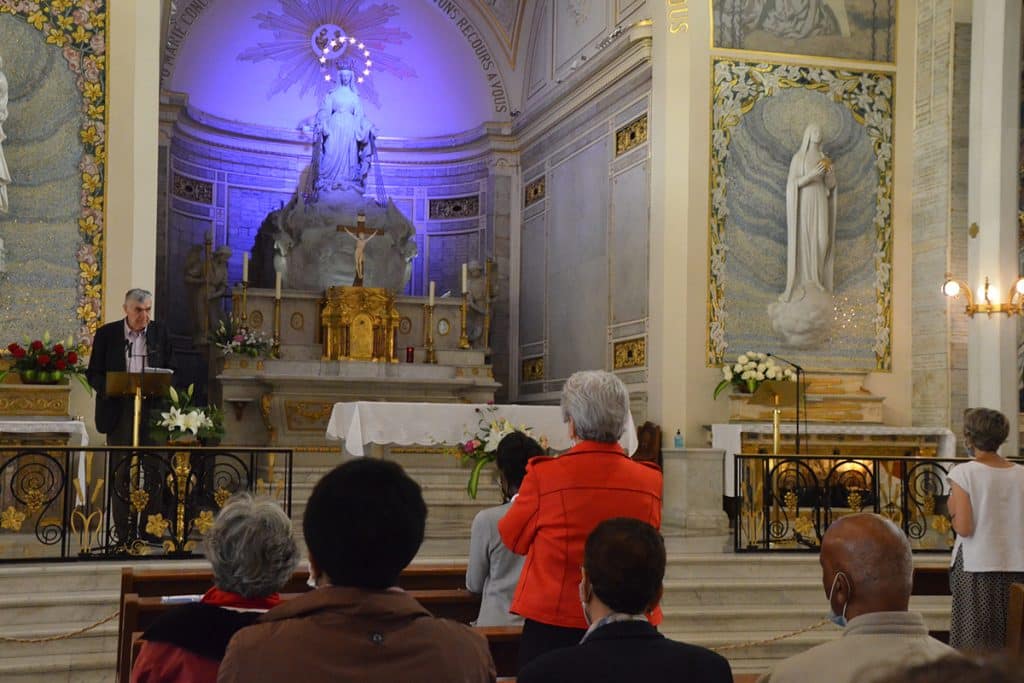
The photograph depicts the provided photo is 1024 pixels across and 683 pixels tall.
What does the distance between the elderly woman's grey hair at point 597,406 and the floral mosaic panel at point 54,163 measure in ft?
28.0

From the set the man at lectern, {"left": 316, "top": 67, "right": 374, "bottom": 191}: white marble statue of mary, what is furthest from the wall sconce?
{"left": 316, "top": 67, "right": 374, "bottom": 191}: white marble statue of mary

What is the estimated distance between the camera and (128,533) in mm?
8523

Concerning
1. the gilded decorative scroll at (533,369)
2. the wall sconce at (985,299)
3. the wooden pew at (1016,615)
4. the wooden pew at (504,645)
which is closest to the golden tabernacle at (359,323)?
the gilded decorative scroll at (533,369)

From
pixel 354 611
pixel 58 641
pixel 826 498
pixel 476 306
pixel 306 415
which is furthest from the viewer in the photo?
pixel 476 306

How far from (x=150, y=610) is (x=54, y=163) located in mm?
8048

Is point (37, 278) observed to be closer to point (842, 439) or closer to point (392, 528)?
point (842, 439)

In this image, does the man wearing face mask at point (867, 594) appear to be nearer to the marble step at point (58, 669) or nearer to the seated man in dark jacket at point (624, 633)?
the seated man in dark jacket at point (624, 633)

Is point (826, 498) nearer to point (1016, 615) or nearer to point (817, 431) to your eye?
point (817, 431)

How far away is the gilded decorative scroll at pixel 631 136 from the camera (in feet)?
46.8

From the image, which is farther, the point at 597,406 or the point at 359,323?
the point at 359,323

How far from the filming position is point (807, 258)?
13.6 meters

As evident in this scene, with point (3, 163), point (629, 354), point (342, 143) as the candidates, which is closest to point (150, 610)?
point (3, 163)

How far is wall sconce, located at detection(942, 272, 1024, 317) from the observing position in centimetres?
1241

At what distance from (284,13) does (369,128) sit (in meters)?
2.85
